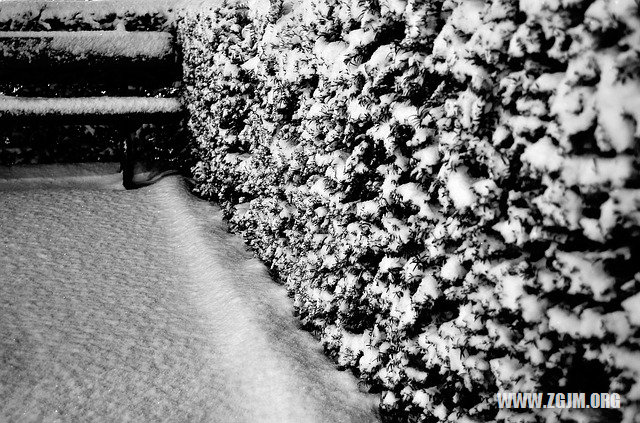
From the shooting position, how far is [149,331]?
3.48m

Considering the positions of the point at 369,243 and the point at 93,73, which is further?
the point at 93,73

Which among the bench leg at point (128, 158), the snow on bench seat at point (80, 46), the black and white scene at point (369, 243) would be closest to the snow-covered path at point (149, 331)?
the black and white scene at point (369, 243)

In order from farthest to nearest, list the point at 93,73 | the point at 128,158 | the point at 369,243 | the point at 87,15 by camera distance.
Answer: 1. the point at 87,15
2. the point at 93,73
3. the point at 128,158
4. the point at 369,243

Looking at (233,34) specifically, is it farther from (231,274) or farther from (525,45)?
(525,45)

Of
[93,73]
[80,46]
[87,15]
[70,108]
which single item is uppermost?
[87,15]

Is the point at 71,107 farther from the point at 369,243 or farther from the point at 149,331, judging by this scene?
the point at 369,243

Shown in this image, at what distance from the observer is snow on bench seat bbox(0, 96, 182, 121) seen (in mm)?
6434

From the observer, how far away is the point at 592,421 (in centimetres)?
150

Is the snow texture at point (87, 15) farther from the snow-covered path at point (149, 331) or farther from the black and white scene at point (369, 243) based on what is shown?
the snow-covered path at point (149, 331)

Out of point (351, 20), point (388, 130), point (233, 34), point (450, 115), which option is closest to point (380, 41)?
point (351, 20)

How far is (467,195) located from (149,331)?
261 cm

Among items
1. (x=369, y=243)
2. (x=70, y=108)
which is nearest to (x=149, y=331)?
(x=369, y=243)

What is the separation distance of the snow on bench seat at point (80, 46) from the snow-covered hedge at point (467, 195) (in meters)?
4.97

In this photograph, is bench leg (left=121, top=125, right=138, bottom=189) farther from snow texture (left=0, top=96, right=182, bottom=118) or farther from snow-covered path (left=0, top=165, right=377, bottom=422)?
snow-covered path (left=0, top=165, right=377, bottom=422)
